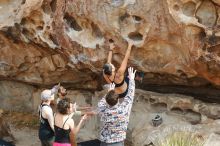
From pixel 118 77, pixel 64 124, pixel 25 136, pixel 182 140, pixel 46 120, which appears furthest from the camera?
pixel 25 136

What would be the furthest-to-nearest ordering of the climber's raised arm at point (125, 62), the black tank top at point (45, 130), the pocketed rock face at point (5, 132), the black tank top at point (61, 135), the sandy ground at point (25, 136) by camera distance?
the pocketed rock face at point (5, 132) < the sandy ground at point (25, 136) < the climber's raised arm at point (125, 62) < the black tank top at point (45, 130) < the black tank top at point (61, 135)

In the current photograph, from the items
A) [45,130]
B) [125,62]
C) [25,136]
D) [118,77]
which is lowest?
[25,136]

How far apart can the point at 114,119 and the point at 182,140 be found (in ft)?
2.94

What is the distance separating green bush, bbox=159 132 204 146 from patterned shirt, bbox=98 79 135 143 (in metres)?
0.59

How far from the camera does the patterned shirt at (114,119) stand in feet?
20.4

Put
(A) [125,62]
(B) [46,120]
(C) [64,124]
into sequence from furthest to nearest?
(A) [125,62] → (B) [46,120] → (C) [64,124]

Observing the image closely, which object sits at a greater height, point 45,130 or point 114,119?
point 114,119

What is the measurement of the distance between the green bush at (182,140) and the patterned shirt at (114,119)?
592 millimetres

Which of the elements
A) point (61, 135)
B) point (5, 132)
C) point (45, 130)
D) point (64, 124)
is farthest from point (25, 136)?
point (64, 124)

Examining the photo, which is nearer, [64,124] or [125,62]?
[64,124]

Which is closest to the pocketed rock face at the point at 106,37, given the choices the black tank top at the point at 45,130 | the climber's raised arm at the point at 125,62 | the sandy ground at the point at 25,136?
the climber's raised arm at the point at 125,62

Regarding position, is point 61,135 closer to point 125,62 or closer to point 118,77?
point 118,77

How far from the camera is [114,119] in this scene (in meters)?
6.25

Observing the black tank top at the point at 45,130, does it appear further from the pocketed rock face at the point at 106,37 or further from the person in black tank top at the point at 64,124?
the pocketed rock face at the point at 106,37
